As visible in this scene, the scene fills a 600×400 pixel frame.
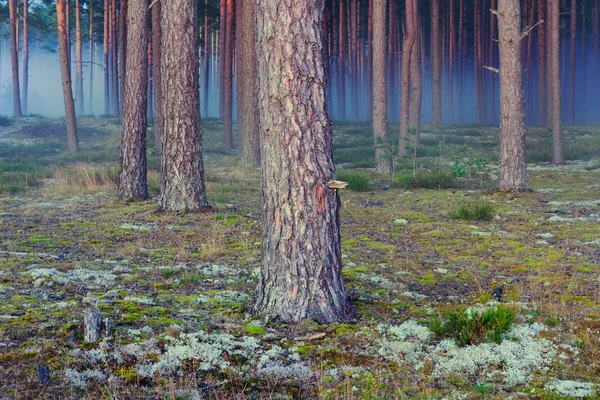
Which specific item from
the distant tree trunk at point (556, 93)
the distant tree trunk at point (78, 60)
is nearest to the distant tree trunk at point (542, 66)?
the distant tree trunk at point (556, 93)

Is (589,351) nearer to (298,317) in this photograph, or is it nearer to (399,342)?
(399,342)

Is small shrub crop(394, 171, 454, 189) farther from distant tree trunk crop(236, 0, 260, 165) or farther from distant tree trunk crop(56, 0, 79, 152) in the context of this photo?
distant tree trunk crop(56, 0, 79, 152)

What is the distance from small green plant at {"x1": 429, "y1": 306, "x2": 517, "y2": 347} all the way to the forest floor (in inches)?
0.5

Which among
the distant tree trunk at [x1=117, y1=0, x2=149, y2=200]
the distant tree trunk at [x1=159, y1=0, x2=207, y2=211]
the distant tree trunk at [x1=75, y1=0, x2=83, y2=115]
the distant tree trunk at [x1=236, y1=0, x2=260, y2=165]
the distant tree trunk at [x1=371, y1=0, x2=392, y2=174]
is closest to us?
the distant tree trunk at [x1=159, y1=0, x2=207, y2=211]

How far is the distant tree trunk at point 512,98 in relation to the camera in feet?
44.8

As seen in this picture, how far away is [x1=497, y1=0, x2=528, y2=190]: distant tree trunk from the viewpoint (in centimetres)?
1366

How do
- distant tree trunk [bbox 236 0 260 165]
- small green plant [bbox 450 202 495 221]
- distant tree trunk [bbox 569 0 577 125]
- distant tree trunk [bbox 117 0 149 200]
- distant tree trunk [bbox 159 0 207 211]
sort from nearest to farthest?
1. distant tree trunk [bbox 159 0 207 211]
2. small green plant [bbox 450 202 495 221]
3. distant tree trunk [bbox 117 0 149 200]
4. distant tree trunk [bbox 236 0 260 165]
5. distant tree trunk [bbox 569 0 577 125]

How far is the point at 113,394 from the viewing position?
11.9ft

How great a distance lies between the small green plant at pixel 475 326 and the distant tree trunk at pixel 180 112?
682cm

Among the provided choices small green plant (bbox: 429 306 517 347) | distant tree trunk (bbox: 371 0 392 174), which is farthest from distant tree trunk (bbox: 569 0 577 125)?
small green plant (bbox: 429 306 517 347)

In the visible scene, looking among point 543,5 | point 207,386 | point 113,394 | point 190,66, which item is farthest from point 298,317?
point 543,5

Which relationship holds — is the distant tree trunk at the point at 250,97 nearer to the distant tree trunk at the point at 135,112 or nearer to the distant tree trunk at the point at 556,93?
the distant tree trunk at the point at 135,112

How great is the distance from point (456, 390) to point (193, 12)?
9.14m

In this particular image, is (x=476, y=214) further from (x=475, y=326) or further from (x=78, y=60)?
(x=78, y=60)
